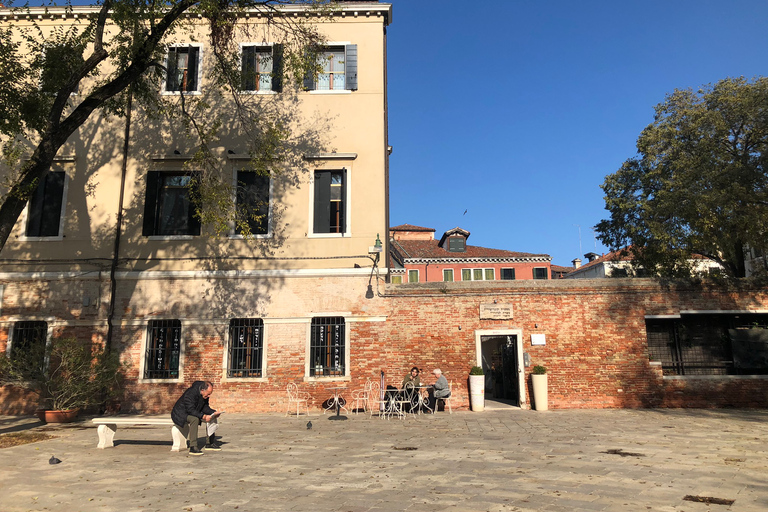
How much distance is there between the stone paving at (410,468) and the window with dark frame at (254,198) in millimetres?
5149

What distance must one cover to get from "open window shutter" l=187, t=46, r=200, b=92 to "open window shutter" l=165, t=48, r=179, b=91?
1.22ft

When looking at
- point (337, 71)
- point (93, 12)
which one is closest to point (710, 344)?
point (337, 71)

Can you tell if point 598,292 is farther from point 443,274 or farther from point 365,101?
point 443,274

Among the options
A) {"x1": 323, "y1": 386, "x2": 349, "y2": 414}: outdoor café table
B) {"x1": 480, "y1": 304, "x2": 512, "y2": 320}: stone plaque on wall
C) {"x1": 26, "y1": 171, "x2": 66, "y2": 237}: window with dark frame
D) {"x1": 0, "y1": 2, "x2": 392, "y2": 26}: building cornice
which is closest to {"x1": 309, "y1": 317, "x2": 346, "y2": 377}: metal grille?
{"x1": 323, "y1": 386, "x2": 349, "y2": 414}: outdoor café table

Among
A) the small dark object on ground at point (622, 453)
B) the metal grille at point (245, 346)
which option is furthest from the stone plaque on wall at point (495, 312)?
the metal grille at point (245, 346)

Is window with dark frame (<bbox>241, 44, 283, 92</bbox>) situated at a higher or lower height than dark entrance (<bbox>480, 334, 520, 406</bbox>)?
higher

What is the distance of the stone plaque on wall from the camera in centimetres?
1312

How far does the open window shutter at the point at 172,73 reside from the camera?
14.0 m

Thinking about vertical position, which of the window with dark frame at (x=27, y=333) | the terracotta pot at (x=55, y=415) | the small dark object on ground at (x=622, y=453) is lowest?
the small dark object on ground at (x=622, y=453)

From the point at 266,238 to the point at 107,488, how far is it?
7.95m

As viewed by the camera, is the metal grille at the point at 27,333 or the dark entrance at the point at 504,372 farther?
the dark entrance at the point at 504,372

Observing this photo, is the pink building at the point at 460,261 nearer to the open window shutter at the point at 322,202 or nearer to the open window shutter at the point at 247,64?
the open window shutter at the point at 322,202

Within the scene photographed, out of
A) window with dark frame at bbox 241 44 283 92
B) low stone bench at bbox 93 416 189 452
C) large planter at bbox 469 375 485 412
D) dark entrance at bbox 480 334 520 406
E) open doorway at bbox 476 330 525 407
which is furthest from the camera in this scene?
window with dark frame at bbox 241 44 283 92

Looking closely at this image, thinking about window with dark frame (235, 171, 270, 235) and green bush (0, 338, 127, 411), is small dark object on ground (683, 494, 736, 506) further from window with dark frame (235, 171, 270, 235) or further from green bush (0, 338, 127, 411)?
green bush (0, 338, 127, 411)
